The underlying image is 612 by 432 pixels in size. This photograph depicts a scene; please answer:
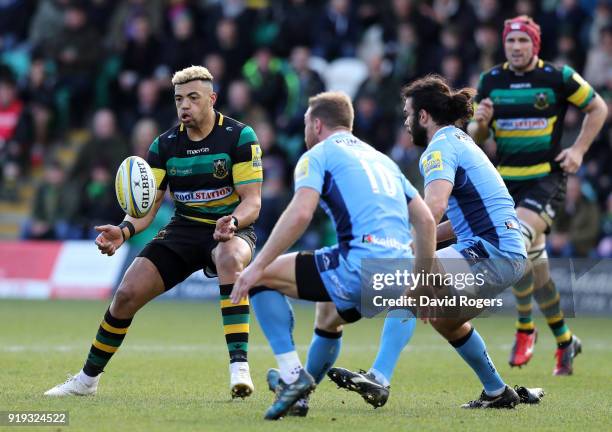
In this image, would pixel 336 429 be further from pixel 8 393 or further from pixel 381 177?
pixel 8 393

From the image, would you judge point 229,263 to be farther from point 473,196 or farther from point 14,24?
point 14,24

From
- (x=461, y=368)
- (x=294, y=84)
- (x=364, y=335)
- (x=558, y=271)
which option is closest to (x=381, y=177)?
(x=461, y=368)

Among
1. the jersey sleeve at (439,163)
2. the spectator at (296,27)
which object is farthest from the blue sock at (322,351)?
the spectator at (296,27)

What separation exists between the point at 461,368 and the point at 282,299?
377 centimetres

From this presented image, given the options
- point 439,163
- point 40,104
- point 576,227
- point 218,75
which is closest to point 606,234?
point 576,227

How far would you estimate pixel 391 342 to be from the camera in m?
7.51

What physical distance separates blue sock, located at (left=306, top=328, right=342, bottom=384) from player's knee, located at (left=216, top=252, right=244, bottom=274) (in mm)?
971

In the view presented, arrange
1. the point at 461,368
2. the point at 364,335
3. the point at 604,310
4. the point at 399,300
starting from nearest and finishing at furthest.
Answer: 1. the point at 399,300
2. the point at 461,368
3. the point at 364,335
4. the point at 604,310

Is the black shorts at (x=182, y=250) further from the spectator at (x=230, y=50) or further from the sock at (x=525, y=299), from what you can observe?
the spectator at (x=230, y=50)

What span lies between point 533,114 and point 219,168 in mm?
3287

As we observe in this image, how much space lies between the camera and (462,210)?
7926 millimetres

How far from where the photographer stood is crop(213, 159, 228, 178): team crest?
8445 millimetres

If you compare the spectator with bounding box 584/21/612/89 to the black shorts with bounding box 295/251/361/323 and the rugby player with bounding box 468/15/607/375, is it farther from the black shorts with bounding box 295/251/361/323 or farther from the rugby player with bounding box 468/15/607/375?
the black shorts with bounding box 295/251/361/323

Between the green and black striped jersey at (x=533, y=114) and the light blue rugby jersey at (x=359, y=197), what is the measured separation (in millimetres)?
3573
